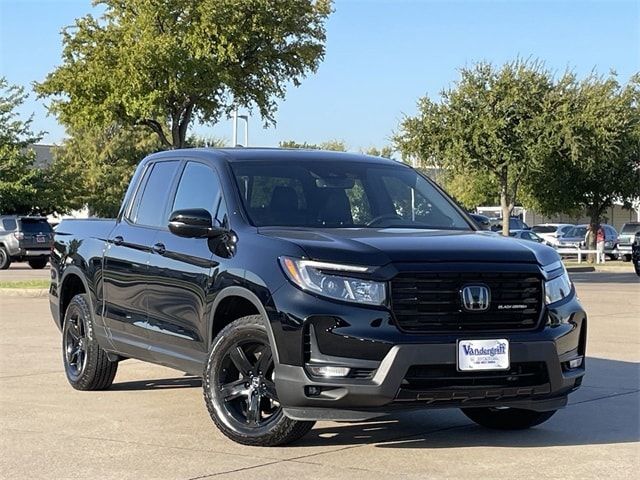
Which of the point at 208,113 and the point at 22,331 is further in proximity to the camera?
the point at 208,113

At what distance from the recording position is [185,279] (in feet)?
26.7

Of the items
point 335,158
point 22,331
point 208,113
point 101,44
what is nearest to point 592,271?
point 208,113

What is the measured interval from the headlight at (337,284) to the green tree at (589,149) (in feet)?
104

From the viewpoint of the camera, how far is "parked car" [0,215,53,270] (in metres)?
37.0

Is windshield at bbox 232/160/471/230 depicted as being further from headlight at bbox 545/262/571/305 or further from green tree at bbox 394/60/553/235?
green tree at bbox 394/60/553/235

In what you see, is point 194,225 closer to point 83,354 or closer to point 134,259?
point 134,259

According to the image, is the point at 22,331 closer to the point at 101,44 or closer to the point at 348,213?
the point at 348,213

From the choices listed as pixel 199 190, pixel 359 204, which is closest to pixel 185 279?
pixel 199 190

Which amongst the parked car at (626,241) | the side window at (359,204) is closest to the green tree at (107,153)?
the parked car at (626,241)

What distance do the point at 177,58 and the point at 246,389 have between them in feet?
63.9

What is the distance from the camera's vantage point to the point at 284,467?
6.77 meters

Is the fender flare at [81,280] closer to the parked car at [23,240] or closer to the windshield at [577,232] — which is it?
the parked car at [23,240]

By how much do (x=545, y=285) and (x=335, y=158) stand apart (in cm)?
212

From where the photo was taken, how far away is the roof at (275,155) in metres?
8.56
